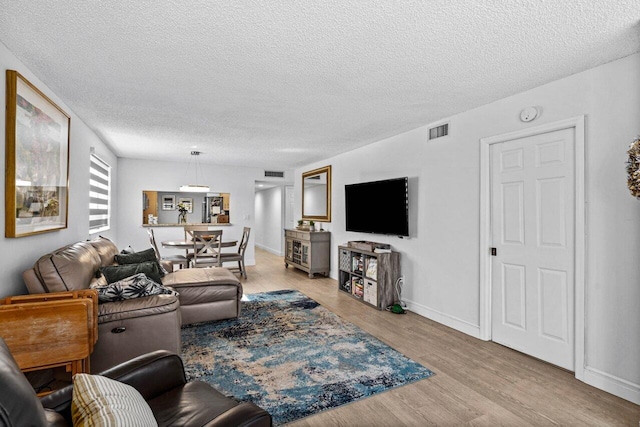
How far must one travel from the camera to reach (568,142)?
264cm

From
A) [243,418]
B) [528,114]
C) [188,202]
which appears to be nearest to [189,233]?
[188,202]

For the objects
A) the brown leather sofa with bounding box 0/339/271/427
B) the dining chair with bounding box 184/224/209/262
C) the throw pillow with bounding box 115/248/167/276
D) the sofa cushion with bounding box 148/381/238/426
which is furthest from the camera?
the dining chair with bounding box 184/224/209/262

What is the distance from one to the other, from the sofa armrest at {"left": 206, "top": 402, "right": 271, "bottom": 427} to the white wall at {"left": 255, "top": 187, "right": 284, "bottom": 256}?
→ 8199mm

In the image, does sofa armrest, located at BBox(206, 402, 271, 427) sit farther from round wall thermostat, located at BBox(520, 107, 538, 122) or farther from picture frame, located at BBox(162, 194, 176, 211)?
picture frame, located at BBox(162, 194, 176, 211)

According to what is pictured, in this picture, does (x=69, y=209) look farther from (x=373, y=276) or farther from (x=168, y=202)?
(x=168, y=202)

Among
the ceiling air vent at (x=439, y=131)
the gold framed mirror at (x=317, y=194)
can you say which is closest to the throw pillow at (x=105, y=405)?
the ceiling air vent at (x=439, y=131)

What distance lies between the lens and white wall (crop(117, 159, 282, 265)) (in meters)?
6.54

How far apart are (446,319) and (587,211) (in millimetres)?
1832

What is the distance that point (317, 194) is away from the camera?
683 cm

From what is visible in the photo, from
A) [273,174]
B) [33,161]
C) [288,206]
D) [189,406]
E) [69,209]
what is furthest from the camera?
[288,206]

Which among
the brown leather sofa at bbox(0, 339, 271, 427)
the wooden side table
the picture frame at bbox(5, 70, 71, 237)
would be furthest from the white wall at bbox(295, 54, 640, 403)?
the picture frame at bbox(5, 70, 71, 237)

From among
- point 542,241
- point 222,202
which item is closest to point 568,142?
point 542,241

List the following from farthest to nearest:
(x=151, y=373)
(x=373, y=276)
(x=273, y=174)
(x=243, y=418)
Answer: (x=273, y=174) → (x=373, y=276) → (x=151, y=373) → (x=243, y=418)

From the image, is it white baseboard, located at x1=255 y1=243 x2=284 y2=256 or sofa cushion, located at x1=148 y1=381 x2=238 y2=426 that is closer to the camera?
sofa cushion, located at x1=148 y1=381 x2=238 y2=426
